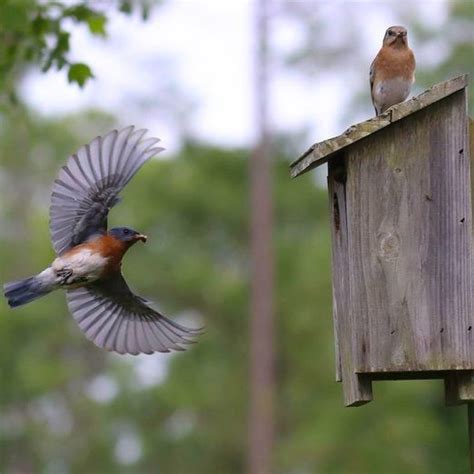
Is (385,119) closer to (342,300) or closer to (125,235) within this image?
(342,300)

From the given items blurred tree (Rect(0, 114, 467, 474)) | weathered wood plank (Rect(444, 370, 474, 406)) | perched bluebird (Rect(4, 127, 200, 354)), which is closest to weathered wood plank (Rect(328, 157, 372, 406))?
weathered wood plank (Rect(444, 370, 474, 406))

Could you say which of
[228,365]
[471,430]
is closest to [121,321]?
[471,430]

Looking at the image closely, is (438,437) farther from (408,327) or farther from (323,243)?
(408,327)

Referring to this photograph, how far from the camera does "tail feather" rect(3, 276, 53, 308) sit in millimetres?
6500

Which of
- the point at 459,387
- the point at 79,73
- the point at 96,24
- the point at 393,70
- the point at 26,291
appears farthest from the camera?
the point at 96,24

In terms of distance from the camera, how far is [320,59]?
70.5 ft

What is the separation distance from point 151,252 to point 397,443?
461 centimetres

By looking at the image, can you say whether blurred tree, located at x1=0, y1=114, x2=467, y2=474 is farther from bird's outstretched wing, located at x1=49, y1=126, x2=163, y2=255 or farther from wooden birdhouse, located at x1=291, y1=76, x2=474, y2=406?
wooden birdhouse, located at x1=291, y1=76, x2=474, y2=406

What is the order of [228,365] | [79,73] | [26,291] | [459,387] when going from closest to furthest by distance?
[459,387] → [26,291] → [79,73] → [228,365]

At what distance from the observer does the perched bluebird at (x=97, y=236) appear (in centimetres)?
645

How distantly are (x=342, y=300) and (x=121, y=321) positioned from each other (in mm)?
1288

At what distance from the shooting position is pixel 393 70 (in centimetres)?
676

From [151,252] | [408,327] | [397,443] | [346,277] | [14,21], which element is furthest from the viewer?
[151,252]

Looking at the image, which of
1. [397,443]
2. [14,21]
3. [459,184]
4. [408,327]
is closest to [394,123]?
[459,184]
